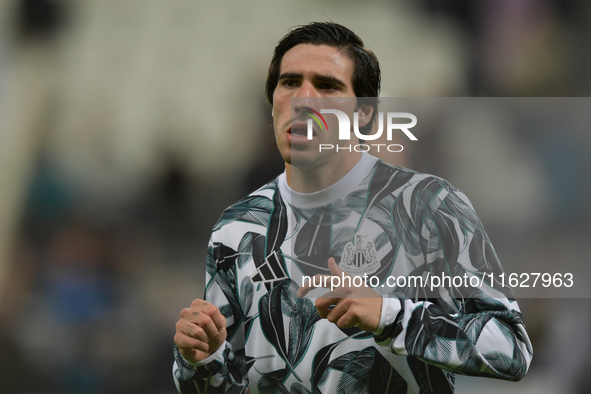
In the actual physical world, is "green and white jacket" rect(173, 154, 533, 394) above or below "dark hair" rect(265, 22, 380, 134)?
below

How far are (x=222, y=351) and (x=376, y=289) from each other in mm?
394

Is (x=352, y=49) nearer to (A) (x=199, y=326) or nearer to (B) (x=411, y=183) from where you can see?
(B) (x=411, y=183)

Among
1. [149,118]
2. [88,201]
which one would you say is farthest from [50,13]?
[88,201]

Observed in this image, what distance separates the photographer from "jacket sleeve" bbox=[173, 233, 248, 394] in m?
1.29

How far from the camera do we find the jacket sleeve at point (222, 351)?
1287mm

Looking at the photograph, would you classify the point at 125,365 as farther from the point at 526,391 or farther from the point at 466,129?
the point at 466,129

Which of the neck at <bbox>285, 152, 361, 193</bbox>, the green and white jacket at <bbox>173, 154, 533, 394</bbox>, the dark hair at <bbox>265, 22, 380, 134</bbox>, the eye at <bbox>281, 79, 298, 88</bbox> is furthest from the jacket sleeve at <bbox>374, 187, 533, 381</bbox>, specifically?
the eye at <bbox>281, 79, 298, 88</bbox>

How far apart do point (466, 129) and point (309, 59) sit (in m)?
0.47

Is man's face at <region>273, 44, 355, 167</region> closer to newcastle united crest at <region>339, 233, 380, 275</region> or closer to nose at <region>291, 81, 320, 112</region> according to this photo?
nose at <region>291, 81, 320, 112</region>

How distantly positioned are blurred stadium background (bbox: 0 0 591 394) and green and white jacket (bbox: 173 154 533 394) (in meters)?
0.76

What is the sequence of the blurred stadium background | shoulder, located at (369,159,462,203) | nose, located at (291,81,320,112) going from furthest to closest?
the blurred stadium background
nose, located at (291,81,320,112)
shoulder, located at (369,159,462,203)

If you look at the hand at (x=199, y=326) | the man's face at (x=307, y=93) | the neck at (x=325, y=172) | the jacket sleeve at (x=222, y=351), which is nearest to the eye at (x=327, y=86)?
the man's face at (x=307, y=93)

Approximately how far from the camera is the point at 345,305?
3.17ft

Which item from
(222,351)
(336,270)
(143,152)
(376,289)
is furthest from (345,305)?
(143,152)
